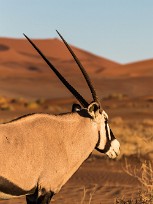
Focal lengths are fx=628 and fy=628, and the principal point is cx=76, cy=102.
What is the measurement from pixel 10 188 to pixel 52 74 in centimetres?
8479

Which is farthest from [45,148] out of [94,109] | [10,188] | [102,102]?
[102,102]

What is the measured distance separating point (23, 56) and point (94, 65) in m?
15.9

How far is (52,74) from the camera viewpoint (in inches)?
3519

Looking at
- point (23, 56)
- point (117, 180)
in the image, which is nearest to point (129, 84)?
point (23, 56)

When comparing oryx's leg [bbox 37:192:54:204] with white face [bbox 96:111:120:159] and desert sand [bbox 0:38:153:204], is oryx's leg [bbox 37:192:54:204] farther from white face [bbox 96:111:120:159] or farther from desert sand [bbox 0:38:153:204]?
desert sand [bbox 0:38:153:204]

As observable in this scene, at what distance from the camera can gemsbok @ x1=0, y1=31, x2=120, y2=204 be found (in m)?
4.82

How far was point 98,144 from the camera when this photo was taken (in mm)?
5617

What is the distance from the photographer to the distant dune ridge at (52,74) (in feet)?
239

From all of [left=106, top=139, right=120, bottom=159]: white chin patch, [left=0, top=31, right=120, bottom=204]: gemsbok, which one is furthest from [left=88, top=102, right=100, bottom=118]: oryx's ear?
[left=106, top=139, right=120, bottom=159]: white chin patch

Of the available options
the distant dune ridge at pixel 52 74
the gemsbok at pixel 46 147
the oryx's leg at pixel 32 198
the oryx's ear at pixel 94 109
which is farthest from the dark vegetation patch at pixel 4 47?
the oryx's leg at pixel 32 198

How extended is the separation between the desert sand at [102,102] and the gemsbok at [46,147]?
0.91 m

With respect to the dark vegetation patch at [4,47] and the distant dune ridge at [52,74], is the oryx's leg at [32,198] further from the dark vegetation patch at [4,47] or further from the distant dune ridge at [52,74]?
the dark vegetation patch at [4,47]

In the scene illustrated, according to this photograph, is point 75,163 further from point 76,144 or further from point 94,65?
point 94,65

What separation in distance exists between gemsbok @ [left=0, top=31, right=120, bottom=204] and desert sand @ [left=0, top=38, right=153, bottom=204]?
2.99ft
